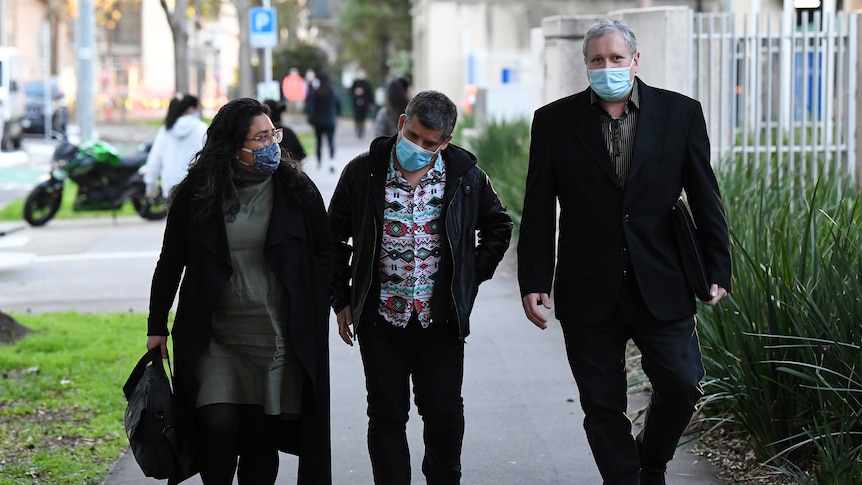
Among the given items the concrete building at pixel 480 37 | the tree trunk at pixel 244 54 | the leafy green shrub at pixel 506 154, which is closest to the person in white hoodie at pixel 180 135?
the leafy green shrub at pixel 506 154

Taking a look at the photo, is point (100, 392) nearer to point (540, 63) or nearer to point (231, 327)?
point (231, 327)

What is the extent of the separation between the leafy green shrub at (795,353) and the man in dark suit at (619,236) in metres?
0.54

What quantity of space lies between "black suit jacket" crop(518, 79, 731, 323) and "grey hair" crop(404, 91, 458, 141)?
1.28 feet

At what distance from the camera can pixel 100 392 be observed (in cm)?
764

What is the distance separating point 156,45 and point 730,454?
67838 mm

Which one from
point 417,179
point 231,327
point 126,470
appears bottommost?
point 126,470

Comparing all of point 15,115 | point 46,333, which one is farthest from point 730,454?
point 15,115

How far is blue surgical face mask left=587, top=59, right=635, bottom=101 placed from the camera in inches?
187

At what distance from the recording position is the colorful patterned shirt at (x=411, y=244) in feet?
16.1

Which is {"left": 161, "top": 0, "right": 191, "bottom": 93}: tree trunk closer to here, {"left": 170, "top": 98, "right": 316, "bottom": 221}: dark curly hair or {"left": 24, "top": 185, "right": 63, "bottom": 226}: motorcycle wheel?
{"left": 24, "top": 185, "right": 63, "bottom": 226}: motorcycle wheel

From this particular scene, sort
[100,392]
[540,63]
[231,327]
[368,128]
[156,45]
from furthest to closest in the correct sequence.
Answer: [156,45] < [368,128] < [540,63] < [100,392] < [231,327]

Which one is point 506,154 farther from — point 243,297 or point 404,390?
point 243,297

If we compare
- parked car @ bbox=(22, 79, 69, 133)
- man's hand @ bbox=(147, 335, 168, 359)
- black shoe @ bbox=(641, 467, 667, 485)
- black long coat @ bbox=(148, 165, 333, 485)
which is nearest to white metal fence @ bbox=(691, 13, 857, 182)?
black shoe @ bbox=(641, 467, 667, 485)

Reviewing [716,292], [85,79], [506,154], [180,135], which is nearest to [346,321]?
[716,292]
